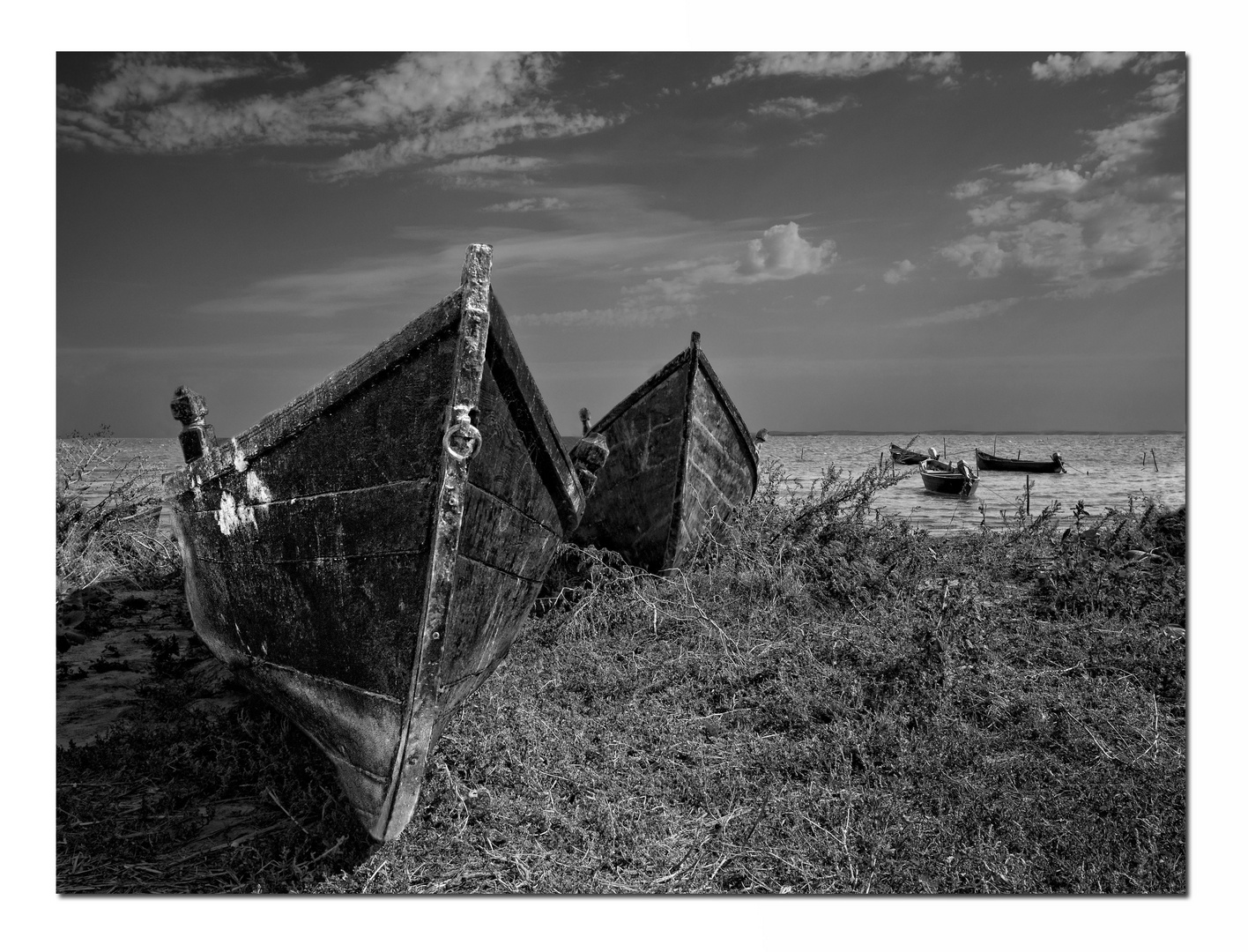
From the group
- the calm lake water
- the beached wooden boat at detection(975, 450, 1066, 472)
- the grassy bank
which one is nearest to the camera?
the grassy bank

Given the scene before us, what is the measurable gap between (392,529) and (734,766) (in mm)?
2082

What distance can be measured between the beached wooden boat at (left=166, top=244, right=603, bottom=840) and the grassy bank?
0.43 m

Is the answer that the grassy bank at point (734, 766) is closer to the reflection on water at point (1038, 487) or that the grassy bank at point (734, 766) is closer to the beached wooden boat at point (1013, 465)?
the reflection on water at point (1038, 487)

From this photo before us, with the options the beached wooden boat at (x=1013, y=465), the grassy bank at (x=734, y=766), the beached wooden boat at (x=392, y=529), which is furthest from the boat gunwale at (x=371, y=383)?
the beached wooden boat at (x=1013, y=465)

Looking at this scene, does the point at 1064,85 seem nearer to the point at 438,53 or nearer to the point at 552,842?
the point at 438,53

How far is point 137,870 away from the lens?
360 cm

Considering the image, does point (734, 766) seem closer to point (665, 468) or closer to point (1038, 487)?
point (665, 468)

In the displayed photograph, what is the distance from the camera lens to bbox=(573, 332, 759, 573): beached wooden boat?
24.3 feet

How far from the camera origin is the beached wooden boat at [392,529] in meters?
3.31

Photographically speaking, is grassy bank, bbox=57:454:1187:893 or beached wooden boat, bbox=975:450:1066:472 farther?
beached wooden boat, bbox=975:450:1066:472

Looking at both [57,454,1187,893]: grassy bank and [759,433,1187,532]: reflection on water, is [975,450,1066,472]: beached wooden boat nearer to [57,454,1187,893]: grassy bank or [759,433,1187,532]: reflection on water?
[759,433,1187,532]: reflection on water

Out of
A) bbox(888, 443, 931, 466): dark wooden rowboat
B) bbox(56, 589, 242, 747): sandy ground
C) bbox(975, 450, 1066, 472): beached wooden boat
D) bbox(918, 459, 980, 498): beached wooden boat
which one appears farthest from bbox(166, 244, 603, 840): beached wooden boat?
bbox(975, 450, 1066, 472): beached wooden boat

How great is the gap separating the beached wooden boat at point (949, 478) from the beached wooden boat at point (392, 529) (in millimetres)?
17724

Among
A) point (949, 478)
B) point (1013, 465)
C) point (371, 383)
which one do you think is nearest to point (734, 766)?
point (371, 383)
